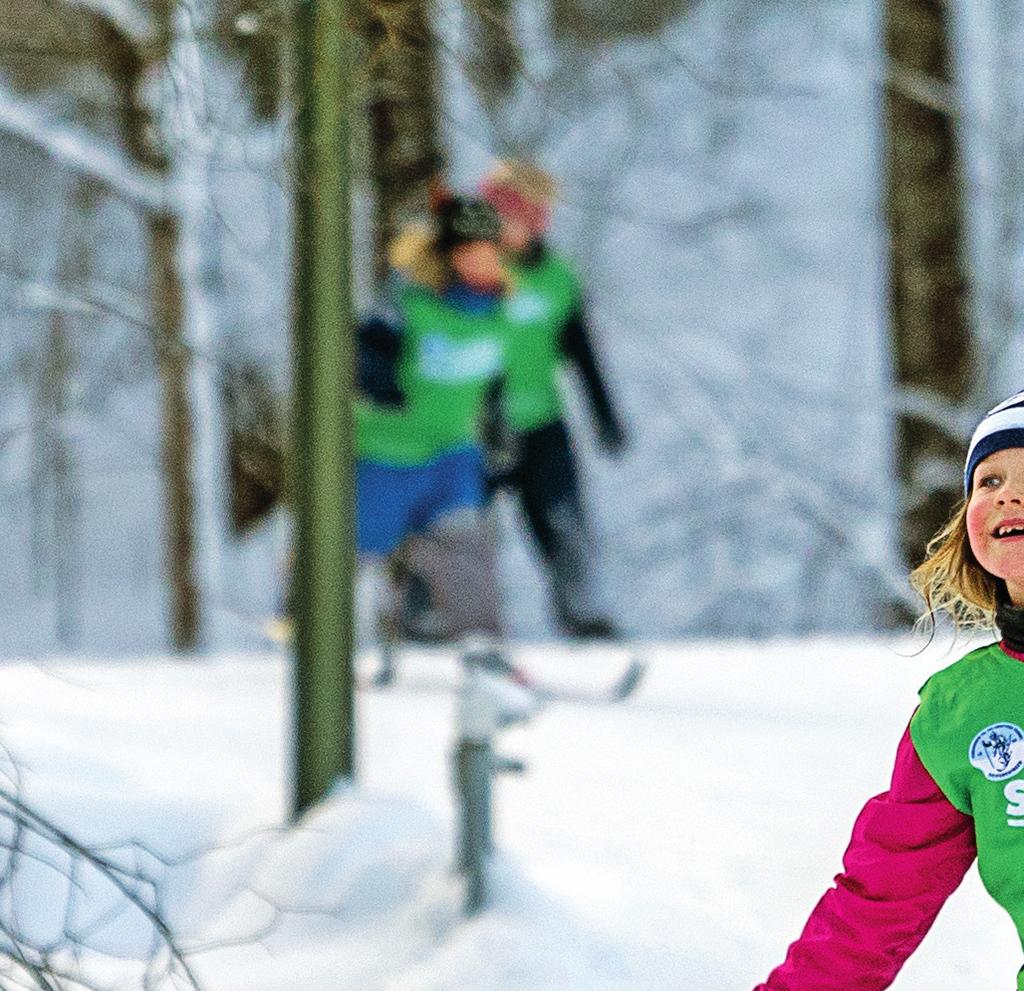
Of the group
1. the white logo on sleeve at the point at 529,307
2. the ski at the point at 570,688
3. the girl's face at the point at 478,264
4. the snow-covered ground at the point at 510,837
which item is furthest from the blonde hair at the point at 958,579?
the white logo on sleeve at the point at 529,307

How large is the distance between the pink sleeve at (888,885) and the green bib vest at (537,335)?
5.04 meters

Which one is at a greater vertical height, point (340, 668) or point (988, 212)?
point (988, 212)

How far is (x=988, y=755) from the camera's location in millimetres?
1637

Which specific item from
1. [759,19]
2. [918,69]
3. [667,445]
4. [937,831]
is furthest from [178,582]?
[937,831]

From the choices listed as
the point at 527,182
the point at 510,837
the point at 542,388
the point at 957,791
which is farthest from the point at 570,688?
the point at 957,791

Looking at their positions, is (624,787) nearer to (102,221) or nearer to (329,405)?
(329,405)

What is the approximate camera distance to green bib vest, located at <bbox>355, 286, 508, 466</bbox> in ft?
20.6

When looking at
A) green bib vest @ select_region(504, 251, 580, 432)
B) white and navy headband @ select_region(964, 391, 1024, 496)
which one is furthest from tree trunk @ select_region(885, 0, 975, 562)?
white and navy headband @ select_region(964, 391, 1024, 496)

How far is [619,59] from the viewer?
1261 cm

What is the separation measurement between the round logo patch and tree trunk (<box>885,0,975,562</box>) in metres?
7.16

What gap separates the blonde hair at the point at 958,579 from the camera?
1.79 metres

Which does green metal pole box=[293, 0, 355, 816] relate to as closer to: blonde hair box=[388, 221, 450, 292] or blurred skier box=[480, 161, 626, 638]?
blonde hair box=[388, 221, 450, 292]

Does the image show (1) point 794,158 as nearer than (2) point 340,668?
No

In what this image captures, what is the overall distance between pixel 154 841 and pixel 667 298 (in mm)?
12915
